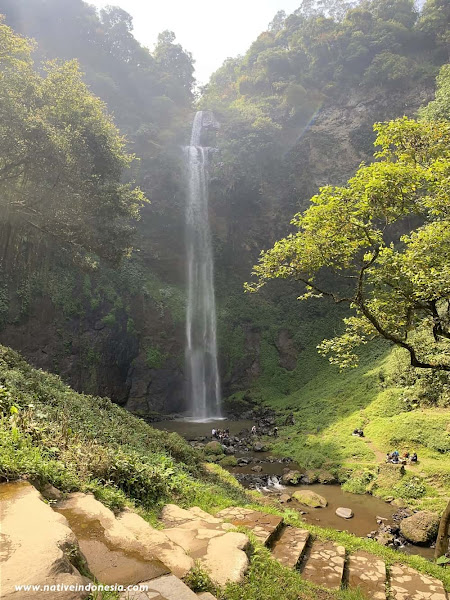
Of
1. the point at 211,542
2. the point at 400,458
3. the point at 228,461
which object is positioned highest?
the point at 211,542

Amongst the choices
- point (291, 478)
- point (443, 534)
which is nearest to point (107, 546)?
point (443, 534)

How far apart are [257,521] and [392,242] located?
5777 mm

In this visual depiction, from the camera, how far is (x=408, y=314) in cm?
750

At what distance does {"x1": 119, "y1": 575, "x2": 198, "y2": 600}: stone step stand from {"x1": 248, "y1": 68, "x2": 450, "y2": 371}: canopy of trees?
211 inches

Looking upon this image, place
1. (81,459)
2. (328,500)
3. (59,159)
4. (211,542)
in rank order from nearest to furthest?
(211,542), (81,459), (328,500), (59,159)

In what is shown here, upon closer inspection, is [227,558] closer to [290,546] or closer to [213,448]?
[290,546]

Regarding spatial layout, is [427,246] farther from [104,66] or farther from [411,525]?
[104,66]

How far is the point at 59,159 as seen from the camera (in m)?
13.9

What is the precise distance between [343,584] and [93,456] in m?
3.64

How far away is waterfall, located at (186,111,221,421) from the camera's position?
28766 mm

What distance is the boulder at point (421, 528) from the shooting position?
9328 millimetres

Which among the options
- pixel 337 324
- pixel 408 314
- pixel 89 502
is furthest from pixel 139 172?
pixel 89 502

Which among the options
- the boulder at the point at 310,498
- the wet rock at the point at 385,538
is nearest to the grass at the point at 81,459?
the wet rock at the point at 385,538

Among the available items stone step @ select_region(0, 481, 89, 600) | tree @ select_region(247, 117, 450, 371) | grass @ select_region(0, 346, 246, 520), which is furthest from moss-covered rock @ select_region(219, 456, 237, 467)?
stone step @ select_region(0, 481, 89, 600)
